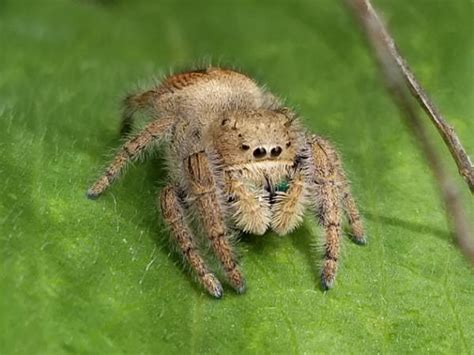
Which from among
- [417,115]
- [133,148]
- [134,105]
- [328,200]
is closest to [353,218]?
[328,200]

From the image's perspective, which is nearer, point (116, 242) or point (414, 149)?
point (116, 242)

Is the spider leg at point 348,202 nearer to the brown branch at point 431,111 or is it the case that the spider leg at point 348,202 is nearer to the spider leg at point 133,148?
the brown branch at point 431,111

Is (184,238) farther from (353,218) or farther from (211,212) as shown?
(353,218)

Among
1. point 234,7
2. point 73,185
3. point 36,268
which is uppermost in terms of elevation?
point 36,268

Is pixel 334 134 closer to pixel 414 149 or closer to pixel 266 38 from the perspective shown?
pixel 414 149

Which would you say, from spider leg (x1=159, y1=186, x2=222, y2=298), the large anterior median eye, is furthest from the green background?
the large anterior median eye

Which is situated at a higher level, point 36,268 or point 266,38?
point 36,268

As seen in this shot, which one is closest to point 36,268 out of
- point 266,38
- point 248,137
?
point 248,137

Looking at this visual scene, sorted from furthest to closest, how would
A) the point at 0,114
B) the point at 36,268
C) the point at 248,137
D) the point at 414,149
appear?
the point at 414,149 < the point at 0,114 < the point at 248,137 < the point at 36,268
